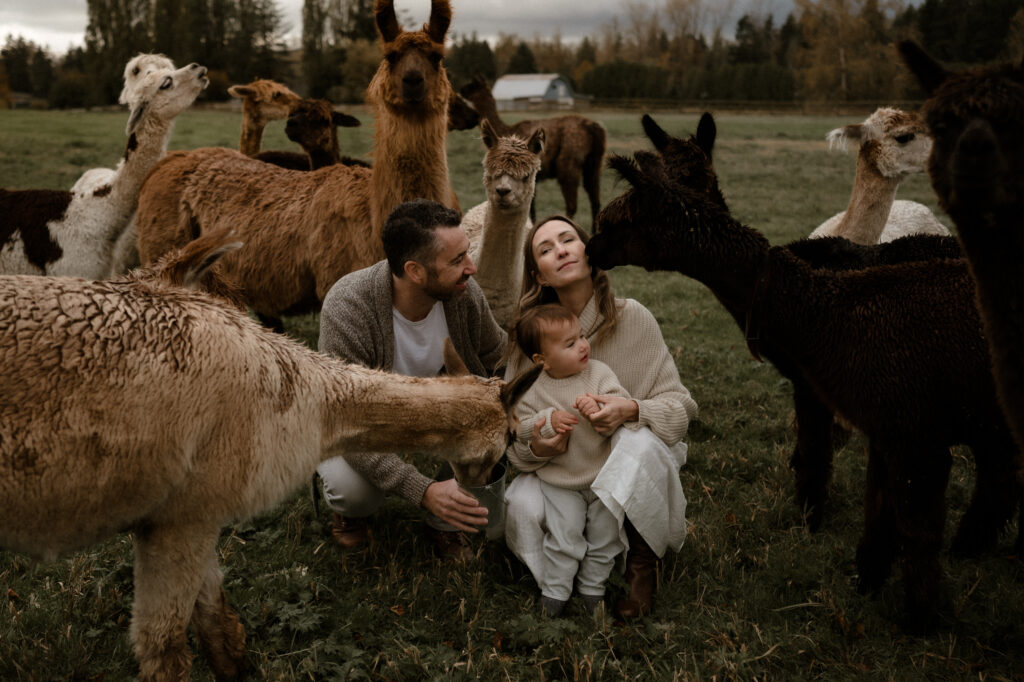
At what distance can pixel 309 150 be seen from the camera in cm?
764

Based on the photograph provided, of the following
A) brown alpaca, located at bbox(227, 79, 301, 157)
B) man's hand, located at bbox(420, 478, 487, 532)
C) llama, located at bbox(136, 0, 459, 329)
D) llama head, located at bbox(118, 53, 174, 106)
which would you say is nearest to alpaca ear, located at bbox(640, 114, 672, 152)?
llama, located at bbox(136, 0, 459, 329)

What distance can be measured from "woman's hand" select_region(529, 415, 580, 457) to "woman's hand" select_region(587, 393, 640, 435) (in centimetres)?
9

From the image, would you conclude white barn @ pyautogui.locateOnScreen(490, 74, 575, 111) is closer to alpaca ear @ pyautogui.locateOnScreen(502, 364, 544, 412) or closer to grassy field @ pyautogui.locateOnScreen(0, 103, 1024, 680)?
grassy field @ pyautogui.locateOnScreen(0, 103, 1024, 680)

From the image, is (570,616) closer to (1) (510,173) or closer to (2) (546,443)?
(2) (546,443)

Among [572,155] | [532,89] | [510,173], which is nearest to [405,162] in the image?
[510,173]

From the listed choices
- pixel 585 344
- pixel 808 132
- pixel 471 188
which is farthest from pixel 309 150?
pixel 808 132

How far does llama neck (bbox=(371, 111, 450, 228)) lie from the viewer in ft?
15.9

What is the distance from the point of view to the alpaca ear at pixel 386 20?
4852 millimetres

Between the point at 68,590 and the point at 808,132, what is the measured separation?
35.6 metres

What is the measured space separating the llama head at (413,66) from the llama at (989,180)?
298cm

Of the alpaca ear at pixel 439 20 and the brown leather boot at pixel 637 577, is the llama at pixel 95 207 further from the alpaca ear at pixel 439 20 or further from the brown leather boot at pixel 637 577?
the brown leather boot at pixel 637 577

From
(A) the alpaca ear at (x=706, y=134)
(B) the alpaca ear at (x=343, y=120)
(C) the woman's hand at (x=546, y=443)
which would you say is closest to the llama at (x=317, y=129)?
(B) the alpaca ear at (x=343, y=120)

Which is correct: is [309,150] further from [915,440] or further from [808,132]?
[808,132]

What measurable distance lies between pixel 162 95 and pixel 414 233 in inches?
171
